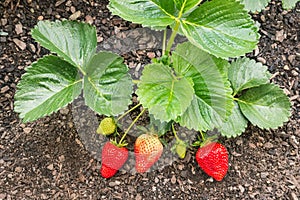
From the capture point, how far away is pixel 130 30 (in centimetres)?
132

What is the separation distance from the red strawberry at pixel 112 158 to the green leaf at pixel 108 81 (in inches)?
7.0

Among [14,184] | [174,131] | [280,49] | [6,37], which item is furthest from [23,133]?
[280,49]

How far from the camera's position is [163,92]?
3.17 ft

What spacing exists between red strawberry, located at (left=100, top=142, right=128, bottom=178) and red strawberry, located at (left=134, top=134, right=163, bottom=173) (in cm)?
3

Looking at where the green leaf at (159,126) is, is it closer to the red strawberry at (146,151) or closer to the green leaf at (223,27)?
the red strawberry at (146,151)

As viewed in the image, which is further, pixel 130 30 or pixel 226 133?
pixel 130 30

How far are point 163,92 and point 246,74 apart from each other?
0.33 meters

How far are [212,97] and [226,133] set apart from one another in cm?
20

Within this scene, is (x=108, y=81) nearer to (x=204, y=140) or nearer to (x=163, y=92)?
(x=163, y=92)

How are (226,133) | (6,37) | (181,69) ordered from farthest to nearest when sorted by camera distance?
(6,37), (226,133), (181,69)

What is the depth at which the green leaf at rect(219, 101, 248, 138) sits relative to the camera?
1177 mm

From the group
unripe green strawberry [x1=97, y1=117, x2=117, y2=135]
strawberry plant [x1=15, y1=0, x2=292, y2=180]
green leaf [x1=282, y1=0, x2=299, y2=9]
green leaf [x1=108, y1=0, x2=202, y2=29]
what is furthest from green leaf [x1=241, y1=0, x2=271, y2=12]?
unripe green strawberry [x1=97, y1=117, x2=117, y2=135]

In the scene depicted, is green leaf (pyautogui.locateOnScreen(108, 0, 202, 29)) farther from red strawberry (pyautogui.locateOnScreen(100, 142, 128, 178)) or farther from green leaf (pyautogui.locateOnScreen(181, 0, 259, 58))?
red strawberry (pyautogui.locateOnScreen(100, 142, 128, 178))

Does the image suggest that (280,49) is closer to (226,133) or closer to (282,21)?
(282,21)
